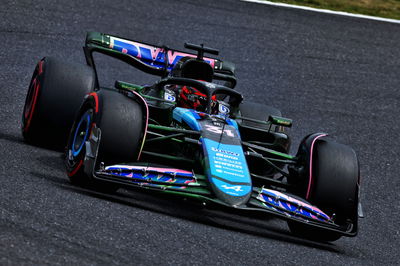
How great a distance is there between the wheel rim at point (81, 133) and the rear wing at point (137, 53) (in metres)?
1.81

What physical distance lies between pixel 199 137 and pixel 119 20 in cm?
732

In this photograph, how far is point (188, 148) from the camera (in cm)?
771

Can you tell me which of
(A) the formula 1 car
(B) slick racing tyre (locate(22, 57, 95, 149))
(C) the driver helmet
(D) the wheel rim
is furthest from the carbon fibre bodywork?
(B) slick racing tyre (locate(22, 57, 95, 149))

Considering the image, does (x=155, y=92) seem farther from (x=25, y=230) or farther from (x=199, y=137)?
(x=25, y=230)

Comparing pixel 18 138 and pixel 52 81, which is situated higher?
pixel 52 81

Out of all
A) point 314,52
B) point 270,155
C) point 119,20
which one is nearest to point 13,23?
point 119,20

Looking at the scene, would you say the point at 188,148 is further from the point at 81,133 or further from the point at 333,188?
the point at 333,188

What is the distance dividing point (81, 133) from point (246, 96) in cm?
560

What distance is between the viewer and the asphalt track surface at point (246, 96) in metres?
5.61

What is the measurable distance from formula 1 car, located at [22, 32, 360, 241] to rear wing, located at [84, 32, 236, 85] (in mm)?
681

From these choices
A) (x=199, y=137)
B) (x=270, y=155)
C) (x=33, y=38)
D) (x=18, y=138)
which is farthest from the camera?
(x=33, y=38)

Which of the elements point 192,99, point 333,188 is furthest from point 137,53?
point 333,188

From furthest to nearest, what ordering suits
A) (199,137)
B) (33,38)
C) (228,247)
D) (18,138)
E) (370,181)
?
1. (33,38)
2. (370,181)
3. (18,138)
4. (199,137)
5. (228,247)

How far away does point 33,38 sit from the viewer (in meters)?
13.3
